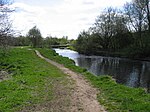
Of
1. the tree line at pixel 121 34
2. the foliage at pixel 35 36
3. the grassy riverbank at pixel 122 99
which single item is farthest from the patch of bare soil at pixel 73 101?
the foliage at pixel 35 36

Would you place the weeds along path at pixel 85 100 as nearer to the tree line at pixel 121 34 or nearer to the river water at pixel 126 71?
the river water at pixel 126 71

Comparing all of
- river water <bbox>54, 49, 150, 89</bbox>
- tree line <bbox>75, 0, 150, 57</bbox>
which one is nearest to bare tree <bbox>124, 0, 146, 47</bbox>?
tree line <bbox>75, 0, 150, 57</bbox>

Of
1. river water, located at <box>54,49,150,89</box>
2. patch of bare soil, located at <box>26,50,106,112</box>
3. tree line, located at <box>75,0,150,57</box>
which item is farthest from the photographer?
tree line, located at <box>75,0,150,57</box>

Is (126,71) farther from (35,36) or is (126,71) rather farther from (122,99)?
(35,36)

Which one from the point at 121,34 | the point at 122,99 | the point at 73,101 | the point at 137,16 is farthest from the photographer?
the point at 121,34

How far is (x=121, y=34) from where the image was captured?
271 feet

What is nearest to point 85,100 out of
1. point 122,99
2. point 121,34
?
point 122,99

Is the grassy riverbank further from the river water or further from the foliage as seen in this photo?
the foliage

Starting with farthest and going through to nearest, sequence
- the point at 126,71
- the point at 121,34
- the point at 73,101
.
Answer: the point at 121,34 → the point at 126,71 → the point at 73,101

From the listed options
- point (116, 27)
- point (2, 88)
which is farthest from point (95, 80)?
point (116, 27)

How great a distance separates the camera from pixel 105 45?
9138 centimetres

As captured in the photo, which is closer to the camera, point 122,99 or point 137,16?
point 122,99

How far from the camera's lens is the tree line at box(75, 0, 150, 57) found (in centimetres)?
6544

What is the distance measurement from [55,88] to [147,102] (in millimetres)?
6035
